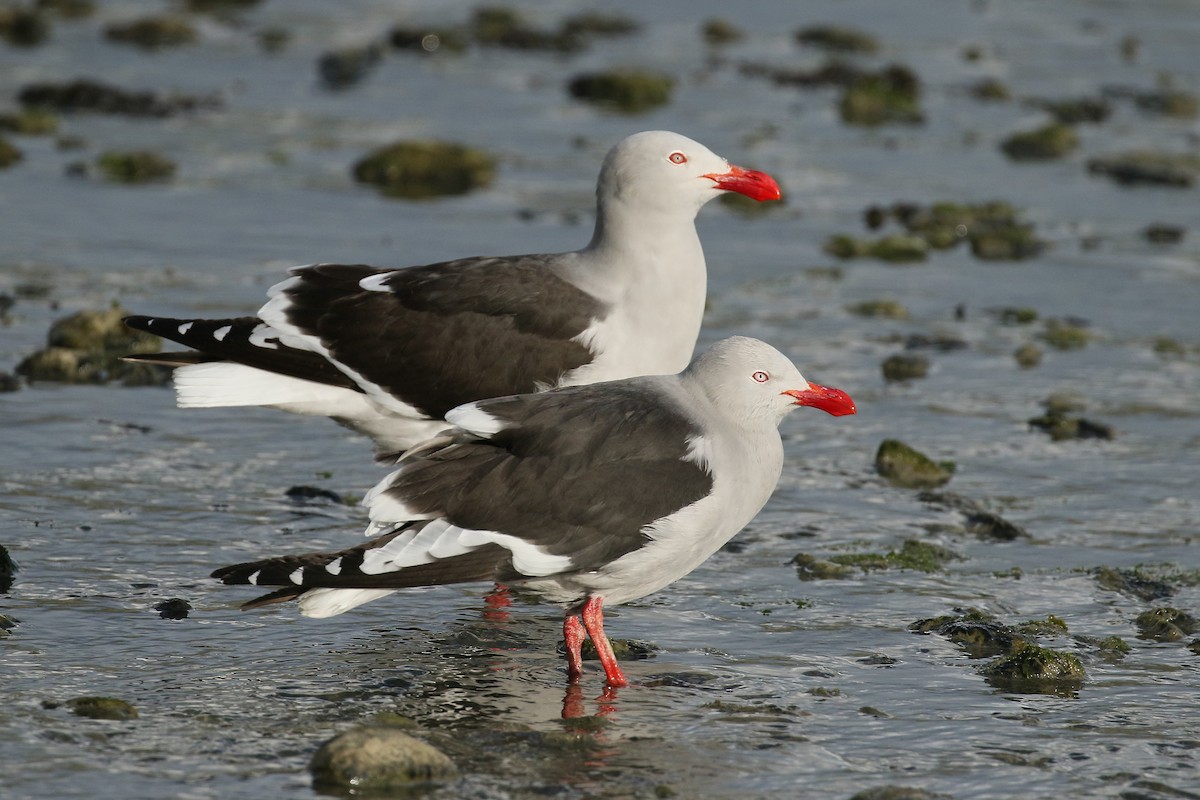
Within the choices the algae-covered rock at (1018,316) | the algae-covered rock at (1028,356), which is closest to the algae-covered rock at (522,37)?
the algae-covered rock at (1018,316)

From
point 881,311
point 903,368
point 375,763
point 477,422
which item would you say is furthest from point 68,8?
point 375,763

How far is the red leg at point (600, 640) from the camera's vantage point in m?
6.00

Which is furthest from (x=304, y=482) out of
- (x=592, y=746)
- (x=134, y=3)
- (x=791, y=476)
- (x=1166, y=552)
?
(x=134, y=3)

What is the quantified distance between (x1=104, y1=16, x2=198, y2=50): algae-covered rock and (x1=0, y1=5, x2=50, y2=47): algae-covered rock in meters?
0.66

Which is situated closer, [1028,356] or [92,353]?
[92,353]

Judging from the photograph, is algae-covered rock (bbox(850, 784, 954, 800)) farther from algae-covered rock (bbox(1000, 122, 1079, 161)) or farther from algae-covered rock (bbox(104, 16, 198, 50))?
algae-covered rock (bbox(104, 16, 198, 50))

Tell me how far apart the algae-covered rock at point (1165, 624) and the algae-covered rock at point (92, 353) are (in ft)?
16.5

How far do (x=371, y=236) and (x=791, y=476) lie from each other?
4.55 m

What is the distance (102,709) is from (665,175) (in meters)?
3.39

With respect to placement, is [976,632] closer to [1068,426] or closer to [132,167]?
[1068,426]

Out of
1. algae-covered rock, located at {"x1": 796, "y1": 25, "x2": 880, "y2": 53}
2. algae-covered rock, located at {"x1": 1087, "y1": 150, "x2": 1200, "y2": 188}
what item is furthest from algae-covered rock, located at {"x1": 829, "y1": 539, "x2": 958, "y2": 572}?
algae-covered rock, located at {"x1": 796, "y1": 25, "x2": 880, "y2": 53}

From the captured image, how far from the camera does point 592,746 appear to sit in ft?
18.1

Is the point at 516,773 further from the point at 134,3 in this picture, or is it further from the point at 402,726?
the point at 134,3

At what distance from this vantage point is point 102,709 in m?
5.45
